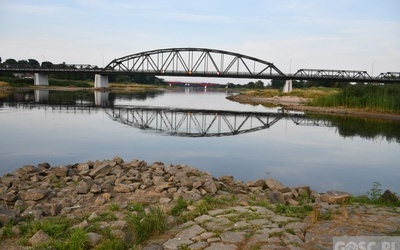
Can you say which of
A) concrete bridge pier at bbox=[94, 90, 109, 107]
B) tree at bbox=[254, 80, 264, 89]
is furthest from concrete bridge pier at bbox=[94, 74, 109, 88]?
tree at bbox=[254, 80, 264, 89]

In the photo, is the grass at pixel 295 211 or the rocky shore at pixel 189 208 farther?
the grass at pixel 295 211

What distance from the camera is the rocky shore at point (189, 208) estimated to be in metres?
5.86

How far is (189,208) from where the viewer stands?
7.80 m

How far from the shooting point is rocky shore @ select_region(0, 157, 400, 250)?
5.86 m

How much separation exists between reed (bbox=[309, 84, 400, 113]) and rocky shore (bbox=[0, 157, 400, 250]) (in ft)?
120

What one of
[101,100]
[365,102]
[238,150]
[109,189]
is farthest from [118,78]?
[109,189]

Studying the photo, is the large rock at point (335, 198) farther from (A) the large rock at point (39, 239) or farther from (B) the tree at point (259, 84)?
(B) the tree at point (259, 84)

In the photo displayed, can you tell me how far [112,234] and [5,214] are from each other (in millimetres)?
2603

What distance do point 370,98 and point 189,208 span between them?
4350 cm

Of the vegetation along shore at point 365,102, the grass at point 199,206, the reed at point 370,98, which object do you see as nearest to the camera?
the grass at point 199,206

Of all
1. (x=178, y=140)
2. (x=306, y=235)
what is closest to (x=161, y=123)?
(x=178, y=140)

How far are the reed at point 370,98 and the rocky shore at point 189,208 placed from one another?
3649 cm

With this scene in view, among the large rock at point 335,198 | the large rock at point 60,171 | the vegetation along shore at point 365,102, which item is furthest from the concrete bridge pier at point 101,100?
the large rock at point 335,198

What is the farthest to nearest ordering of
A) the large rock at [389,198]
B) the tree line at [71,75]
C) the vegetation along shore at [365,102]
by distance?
1. the tree line at [71,75]
2. the vegetation along shore at [365,102]
3. the large rock at [389,198]
